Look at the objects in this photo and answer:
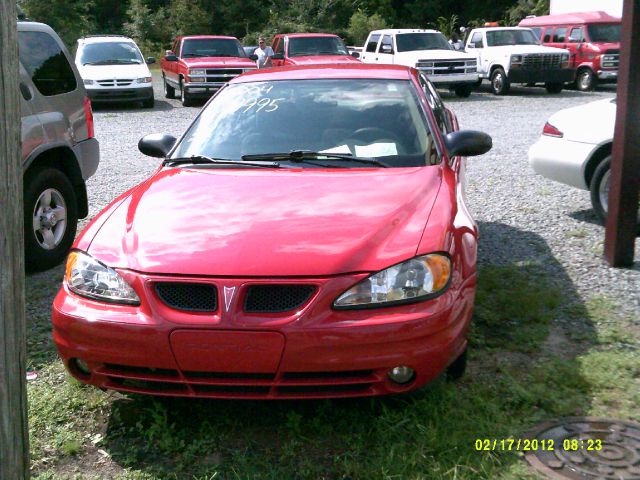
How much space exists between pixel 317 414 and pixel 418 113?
7.01ft

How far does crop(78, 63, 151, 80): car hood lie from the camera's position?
65.6ft

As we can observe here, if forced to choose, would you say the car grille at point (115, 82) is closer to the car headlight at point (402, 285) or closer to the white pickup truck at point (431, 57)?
the white pickup truck at point (431, 57)

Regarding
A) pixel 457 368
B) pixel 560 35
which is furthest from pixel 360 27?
pixel 457 368

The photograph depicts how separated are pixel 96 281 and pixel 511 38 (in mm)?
21805

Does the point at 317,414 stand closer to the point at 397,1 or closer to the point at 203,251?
the point at 203,251

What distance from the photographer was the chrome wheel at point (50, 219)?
6543 mm

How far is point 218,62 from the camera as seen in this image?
21.1 meters

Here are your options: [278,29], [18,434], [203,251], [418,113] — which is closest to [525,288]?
[418,113]

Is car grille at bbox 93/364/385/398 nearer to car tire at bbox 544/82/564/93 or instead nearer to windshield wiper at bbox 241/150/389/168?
windshield wiper at bbox 241/150/389/168

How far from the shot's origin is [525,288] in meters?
5.70

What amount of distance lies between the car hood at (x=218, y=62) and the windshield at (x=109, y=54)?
1.29 metres

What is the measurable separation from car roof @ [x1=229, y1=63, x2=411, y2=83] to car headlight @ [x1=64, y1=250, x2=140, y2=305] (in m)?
2.23

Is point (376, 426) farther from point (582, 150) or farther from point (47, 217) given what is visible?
point (582, 150)

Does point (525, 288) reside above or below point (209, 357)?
below
